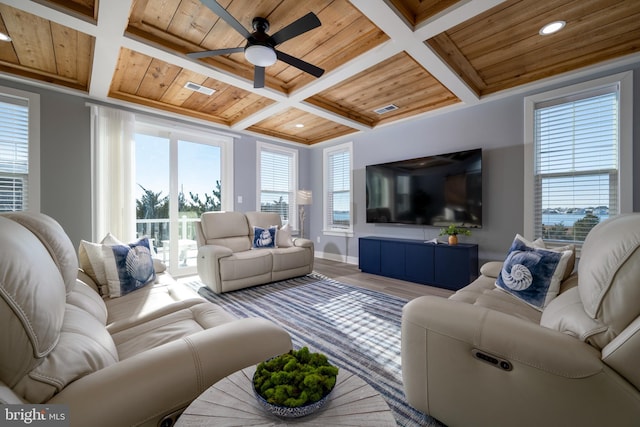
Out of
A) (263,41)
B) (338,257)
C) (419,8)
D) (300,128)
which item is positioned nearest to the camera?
(419,8)

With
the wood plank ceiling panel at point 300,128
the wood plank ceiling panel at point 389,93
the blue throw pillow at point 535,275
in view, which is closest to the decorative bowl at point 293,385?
the blue throw pillow at point 535,275

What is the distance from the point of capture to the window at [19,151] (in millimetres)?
2855

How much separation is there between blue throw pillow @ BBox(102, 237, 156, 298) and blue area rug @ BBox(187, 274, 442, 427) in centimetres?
97

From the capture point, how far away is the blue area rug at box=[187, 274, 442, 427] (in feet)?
5.43

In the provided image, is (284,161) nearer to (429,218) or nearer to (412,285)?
(429,218)

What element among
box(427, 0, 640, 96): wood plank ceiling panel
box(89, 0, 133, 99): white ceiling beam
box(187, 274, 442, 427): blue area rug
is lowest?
box(187, 274, 442, 427): blue area rug

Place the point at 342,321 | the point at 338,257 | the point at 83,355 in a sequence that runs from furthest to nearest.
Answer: the point at 338,257
the point at 342,321
the point at 83,355

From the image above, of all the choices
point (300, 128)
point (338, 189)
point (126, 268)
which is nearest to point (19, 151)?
point (126, 268)

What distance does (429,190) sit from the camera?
A: 3895mm

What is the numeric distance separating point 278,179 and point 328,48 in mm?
3242

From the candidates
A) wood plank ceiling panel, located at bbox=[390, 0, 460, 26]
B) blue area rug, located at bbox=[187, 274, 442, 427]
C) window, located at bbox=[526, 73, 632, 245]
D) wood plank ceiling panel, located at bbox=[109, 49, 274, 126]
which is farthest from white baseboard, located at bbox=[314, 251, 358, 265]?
wood plank ceiling panel, located at bbox=[390, 0, 460, 26]

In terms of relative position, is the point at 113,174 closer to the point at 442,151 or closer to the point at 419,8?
the point at 419,8

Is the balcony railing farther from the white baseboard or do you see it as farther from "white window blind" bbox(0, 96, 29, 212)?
the white baseboard

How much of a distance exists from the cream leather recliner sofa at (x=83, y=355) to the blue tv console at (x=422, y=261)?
2962 millimetres
